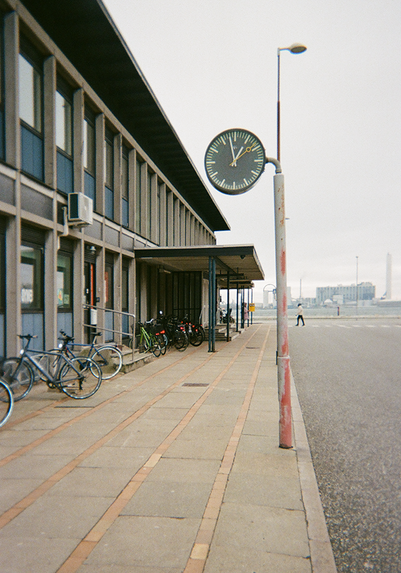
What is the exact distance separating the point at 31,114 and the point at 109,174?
190 inches

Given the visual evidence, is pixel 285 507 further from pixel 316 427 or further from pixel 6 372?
pixel 6 372

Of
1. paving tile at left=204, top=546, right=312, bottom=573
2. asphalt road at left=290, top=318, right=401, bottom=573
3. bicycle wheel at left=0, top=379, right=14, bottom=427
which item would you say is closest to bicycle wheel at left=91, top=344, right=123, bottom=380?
bicycle wheel at left=0, top=379, right=14, bottom=427

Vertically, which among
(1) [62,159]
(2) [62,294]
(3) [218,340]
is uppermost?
(1) [62,159]

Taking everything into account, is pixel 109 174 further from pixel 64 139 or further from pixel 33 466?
pixel 33 466

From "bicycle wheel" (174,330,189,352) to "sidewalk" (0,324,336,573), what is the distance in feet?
30.9

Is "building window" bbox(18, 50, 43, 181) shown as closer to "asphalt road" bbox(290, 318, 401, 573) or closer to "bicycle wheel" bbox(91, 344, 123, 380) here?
"bicycle wheel" bbox(91, 344, 123, 380)

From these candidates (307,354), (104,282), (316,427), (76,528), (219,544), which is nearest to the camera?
(219,544)

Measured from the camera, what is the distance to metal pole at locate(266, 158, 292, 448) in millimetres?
5375

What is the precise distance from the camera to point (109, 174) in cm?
1438

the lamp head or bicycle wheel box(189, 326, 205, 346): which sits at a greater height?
the lamp head

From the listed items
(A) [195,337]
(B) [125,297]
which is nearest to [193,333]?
(A) [195,337]

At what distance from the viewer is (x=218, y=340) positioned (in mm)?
22750

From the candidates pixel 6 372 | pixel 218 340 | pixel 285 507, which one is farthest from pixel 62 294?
pixel 218 340

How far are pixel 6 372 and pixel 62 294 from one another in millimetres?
3874
